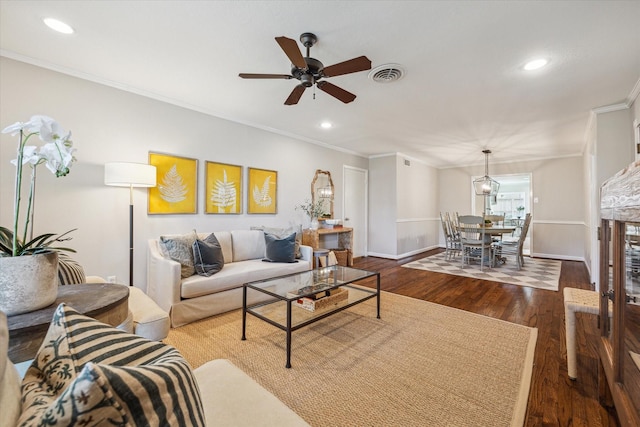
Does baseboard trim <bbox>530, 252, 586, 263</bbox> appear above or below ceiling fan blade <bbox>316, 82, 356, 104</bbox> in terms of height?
below

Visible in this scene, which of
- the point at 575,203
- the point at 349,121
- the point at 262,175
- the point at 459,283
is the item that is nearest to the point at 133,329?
the point at 262,175

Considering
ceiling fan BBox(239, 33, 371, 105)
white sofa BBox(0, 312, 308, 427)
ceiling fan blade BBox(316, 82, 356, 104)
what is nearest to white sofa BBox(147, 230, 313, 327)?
white sofa BBox(0, 312, 308, 427)

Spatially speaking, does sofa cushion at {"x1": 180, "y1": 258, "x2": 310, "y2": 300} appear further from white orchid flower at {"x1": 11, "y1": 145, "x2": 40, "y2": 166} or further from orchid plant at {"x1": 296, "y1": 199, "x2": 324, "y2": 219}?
white orchid flower at {"x1": 11, "y1": 145, "x2": 40, "y2": 166}

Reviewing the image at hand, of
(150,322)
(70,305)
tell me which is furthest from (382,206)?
(70,305)

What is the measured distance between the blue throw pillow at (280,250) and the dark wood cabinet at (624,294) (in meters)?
2.90

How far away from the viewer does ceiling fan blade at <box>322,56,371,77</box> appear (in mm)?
1975

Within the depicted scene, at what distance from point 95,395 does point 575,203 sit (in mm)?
8377

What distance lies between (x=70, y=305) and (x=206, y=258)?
6.06 ft

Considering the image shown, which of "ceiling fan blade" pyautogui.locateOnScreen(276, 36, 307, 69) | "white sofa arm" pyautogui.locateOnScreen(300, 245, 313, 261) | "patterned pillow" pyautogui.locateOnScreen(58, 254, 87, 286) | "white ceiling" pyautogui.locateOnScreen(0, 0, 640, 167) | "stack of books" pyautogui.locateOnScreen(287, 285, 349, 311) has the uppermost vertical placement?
"white ceiling" pyautogui.locateOnScreen(0, 0, 640, 167)

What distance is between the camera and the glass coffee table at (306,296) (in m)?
2.22

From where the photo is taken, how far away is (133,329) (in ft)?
5.20

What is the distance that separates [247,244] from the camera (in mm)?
3750

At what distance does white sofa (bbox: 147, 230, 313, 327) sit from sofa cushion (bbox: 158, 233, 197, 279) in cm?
6

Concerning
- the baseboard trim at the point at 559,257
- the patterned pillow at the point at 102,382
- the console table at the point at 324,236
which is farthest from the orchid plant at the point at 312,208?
the baseboard trim at the point at 559,257
